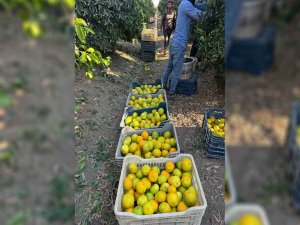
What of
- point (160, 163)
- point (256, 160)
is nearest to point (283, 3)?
point (256, 160)

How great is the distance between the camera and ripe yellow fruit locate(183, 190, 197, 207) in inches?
74.8

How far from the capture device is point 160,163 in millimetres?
2316

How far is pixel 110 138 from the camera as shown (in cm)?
348

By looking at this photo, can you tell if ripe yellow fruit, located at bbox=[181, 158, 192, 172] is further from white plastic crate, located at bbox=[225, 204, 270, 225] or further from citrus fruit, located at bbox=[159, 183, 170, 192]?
white plastic crate, located at bbox=[225, 204, 270, 225]

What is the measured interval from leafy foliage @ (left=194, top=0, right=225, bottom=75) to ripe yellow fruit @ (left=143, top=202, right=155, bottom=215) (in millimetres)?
2233

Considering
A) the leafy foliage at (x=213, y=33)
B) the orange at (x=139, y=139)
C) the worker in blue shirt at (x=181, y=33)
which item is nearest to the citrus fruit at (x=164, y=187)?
the orange at (x=139, y=139)

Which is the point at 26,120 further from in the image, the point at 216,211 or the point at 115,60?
the point at 115,60

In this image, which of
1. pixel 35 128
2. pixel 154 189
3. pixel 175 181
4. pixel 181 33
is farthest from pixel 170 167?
pixel 181 33

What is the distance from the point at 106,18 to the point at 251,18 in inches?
238

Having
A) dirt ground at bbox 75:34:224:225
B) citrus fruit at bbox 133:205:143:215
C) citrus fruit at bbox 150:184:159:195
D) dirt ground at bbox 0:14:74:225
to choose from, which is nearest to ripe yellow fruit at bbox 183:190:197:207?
citrus fruit at bbox 150:184:159:195

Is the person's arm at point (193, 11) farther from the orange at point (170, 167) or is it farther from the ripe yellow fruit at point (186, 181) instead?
the ripe yellow fruit at point (186, 181)

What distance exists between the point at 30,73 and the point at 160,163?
2.02 meters

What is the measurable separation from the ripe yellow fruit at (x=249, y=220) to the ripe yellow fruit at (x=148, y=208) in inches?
62.3

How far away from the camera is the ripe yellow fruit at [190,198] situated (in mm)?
1899
